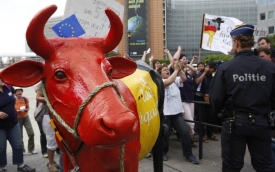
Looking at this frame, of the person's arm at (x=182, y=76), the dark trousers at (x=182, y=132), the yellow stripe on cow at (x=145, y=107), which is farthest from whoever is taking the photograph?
the person's arm at (x=182, y=76)

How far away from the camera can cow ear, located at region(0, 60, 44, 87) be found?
2078 mm

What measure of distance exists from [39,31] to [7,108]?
3413 mm

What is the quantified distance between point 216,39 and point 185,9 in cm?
9013

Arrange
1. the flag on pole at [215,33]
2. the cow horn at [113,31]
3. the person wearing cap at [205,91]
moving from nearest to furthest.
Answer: the cow horn at [113,31] < the person wearing cap at [205,91] < the flag on pole at [215,33]

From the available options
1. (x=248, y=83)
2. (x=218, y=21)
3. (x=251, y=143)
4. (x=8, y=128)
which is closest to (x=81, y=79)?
(x=248, y=83)

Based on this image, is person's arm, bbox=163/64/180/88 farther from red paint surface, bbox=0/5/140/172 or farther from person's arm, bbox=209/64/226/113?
red paint surface, bbox=0/5/140/172

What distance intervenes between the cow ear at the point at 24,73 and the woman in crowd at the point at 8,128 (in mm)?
2935

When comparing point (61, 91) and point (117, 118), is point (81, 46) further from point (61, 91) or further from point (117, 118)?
point (117, 118)

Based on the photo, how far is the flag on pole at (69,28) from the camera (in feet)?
10.7

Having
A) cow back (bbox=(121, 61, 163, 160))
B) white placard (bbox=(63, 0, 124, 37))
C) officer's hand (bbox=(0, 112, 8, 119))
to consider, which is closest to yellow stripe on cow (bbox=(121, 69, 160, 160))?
cow back (bbox=(121, 61, 163, 160))

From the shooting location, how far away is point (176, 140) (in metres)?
7.02

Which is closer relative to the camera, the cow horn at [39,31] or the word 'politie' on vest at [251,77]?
the cow horn at [39,31]

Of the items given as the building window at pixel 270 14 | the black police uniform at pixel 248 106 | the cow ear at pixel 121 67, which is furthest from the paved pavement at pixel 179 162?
the building window at pixel 270 14

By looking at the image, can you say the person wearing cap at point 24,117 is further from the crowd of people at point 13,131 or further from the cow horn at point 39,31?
the cow horn at point 39,31
